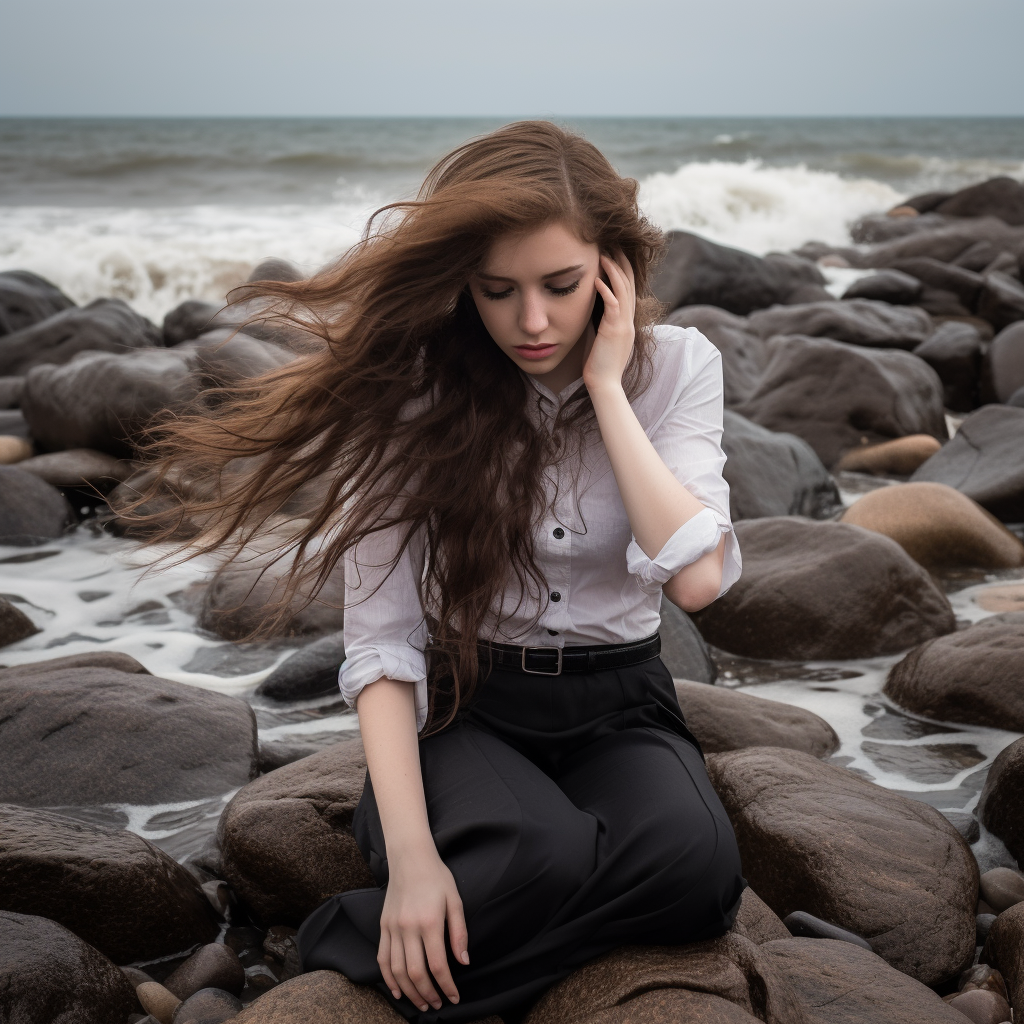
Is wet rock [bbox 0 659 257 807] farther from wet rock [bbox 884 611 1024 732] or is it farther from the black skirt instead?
wet rock [bbox 884 611 1024 732]

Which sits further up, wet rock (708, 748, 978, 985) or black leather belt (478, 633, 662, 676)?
black leather belt (478, 633, 662, 676)

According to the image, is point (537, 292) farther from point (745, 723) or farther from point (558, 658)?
point (745, 723)

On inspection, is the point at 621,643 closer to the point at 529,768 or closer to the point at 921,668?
the point at 529,768

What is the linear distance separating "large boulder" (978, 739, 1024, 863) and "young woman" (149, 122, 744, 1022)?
1.26 meters

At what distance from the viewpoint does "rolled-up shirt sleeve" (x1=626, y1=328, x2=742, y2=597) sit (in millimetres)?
2182

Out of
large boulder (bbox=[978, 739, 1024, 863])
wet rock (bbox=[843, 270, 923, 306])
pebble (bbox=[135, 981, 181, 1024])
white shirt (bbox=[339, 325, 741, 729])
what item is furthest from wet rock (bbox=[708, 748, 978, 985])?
wet rock (bbox=[843, 270, 923, 306])

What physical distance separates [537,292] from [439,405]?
367mm

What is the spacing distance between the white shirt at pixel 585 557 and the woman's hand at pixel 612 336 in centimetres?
15

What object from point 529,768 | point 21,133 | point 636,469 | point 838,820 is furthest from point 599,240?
point 21,133

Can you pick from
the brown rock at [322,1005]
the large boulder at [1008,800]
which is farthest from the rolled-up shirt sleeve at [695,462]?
the large boulder at [1008,800]

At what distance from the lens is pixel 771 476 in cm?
612

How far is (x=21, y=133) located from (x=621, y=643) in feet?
140

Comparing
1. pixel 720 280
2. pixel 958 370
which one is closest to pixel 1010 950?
pixel 958 370

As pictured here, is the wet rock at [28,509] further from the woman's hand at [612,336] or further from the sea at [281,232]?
the woman's hand at [612,336]
